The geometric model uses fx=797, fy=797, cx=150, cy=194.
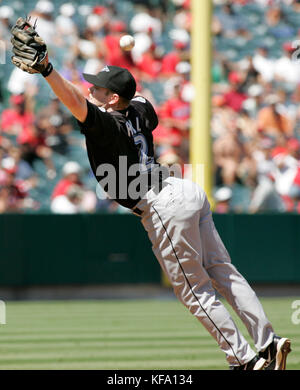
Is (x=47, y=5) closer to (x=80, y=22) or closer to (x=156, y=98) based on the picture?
(x=80, y=22)

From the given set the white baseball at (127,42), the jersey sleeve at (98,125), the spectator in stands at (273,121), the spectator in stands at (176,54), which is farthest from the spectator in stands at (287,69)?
the jersey sleeve at (98,125)

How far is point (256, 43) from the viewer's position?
14.8 metres

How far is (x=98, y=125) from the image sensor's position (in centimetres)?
470

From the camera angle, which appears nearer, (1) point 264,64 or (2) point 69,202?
(2) point 69,202

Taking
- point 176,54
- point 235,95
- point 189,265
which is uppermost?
point 176,54

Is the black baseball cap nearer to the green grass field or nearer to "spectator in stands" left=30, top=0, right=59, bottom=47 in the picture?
the green grass field

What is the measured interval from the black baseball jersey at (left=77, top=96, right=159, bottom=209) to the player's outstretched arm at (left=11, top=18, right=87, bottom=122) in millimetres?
134

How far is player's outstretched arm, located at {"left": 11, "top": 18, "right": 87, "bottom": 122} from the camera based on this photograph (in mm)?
4457

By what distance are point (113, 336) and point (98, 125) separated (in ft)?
10.4

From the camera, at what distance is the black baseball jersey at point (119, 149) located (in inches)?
187

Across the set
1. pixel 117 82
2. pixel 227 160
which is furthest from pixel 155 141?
pixel 117 82

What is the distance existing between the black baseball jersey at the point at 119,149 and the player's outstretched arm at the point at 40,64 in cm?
13

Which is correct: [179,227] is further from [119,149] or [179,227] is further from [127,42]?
[127,42]

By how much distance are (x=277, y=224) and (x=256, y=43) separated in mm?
4801
